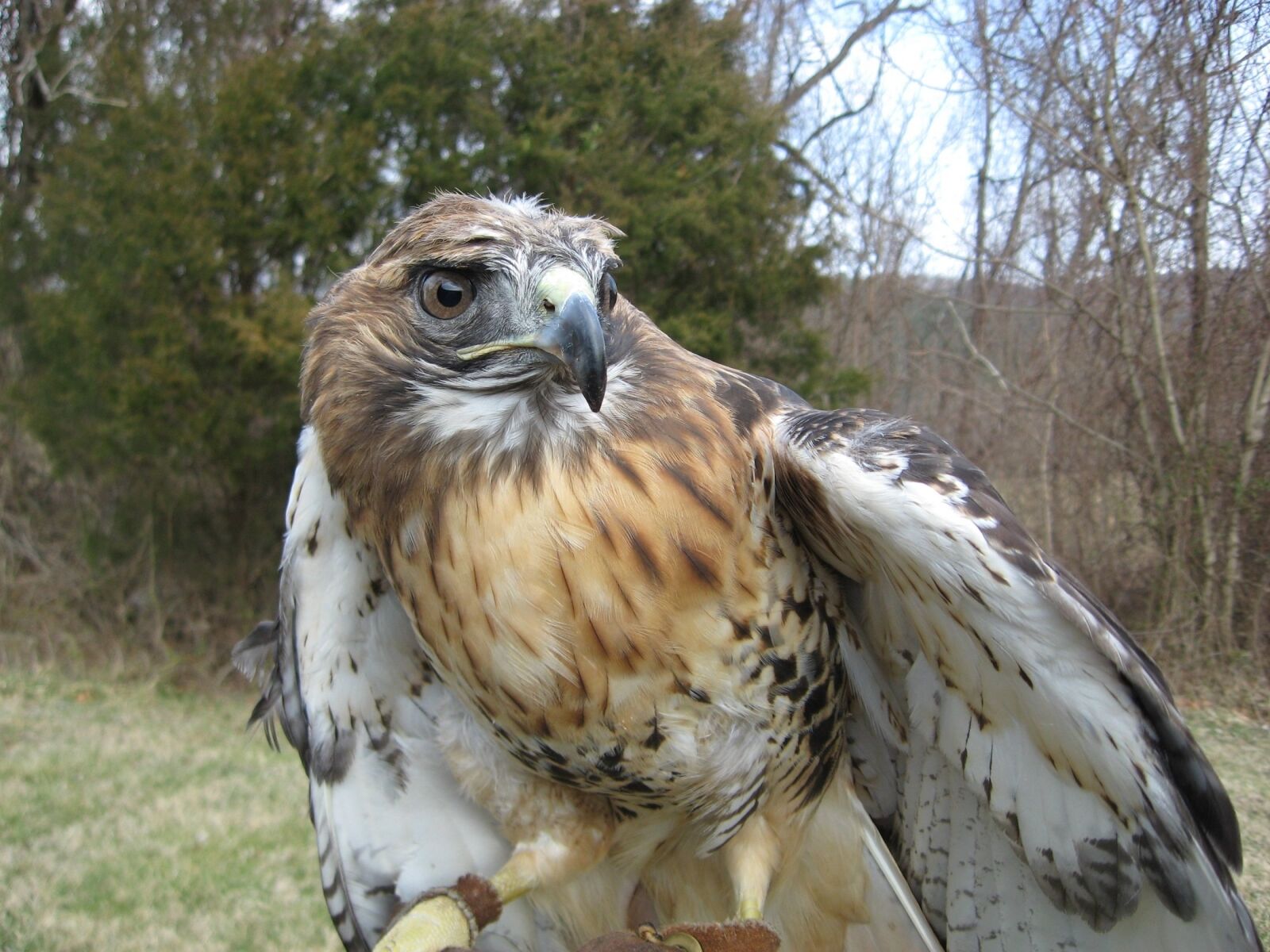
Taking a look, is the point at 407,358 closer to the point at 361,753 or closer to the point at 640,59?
the point at 361,753

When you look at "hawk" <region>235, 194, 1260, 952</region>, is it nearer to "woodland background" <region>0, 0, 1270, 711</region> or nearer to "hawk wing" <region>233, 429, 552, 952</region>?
"hawk wing" <region>233, 429, 552, 952</region>

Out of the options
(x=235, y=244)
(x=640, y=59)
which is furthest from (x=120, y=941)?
(x=640, y=59)

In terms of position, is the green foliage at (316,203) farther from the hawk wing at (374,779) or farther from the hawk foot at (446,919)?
the hawk foot at (446,919)

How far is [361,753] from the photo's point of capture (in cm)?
284

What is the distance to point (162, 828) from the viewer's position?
579cm

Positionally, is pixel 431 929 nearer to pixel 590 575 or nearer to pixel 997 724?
pixel 590 575

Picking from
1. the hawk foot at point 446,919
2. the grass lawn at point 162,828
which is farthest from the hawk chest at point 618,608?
the grass lawn at point 162,828

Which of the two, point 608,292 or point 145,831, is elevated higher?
point 608,292

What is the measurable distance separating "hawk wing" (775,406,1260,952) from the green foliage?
21.0 ft

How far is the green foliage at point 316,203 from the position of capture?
8250 mm

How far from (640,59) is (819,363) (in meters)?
3.77

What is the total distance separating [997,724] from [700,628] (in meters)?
0.80

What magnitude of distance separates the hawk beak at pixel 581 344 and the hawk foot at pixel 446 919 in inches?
57.2

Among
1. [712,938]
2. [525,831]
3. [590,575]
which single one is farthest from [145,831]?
[590,575]
